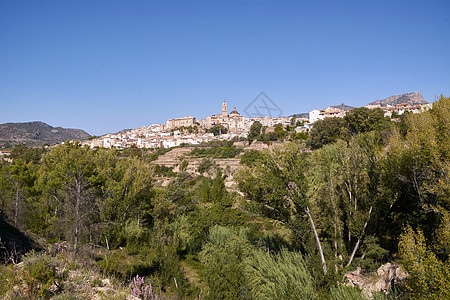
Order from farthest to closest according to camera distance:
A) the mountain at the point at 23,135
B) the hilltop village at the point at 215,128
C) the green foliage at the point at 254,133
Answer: the mountain at the point at 23,135
the hilltop village at the point at 215,128
the green foliage at the point at 254,133

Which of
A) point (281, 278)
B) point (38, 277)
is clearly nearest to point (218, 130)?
point (281, 278)

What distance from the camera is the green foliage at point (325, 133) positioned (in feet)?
114

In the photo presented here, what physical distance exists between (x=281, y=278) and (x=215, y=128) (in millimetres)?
82094

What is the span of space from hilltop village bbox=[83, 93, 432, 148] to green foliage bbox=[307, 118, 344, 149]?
2149 centimetres

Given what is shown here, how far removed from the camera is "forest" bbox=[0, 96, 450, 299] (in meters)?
6.20

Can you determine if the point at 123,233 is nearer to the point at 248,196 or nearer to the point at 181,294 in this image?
the point at 181,294

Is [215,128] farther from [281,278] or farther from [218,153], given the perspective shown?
[281,278]

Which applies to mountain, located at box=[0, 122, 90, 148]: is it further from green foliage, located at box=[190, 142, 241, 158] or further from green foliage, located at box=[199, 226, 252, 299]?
green foliage, located at box=[199, 226, 252, 299]

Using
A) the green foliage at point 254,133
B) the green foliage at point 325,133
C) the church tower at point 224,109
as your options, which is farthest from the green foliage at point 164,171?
the church tower at point 224,109

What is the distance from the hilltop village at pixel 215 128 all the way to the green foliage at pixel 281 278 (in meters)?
50.9

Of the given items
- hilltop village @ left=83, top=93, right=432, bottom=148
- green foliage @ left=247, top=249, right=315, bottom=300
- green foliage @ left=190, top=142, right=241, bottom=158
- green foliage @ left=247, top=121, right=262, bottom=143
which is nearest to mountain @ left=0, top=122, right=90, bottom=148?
hilltop village @ left=83, top=93, right=432, bottom=148

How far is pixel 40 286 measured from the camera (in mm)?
4758

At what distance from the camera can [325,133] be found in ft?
115

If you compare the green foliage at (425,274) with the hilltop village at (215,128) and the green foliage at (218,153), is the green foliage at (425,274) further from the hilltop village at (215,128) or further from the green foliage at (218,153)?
the hilltop village at (215,128)
